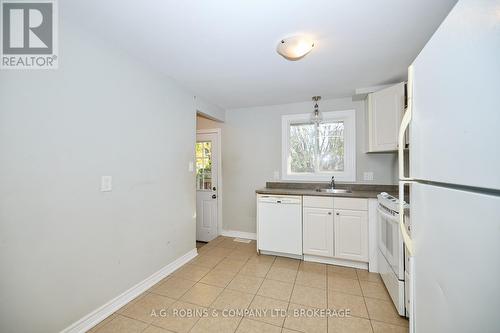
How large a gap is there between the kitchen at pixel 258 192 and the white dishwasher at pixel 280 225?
0.8 inches

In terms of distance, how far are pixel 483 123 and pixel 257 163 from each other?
315 cm

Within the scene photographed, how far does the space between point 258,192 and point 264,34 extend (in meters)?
1.97

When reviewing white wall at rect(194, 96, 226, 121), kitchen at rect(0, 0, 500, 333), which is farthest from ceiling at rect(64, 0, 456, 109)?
white wall at rect(194, 96, 226, 121)

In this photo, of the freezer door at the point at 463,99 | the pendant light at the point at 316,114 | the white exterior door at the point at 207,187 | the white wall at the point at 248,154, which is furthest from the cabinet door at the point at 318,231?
the freezer door at the point at 463,99

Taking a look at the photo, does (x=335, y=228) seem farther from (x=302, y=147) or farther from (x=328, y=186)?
(x=302, y=147)

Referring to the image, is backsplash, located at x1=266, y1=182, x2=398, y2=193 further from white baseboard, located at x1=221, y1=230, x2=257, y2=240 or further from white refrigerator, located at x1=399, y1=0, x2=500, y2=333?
white refrigerator, located at x1=399, y1=0, x2=500, y2=333

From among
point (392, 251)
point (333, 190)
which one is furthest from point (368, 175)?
point (392, 251)

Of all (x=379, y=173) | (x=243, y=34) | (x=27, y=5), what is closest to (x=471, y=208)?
(x=243, y=34)

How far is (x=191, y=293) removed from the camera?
2.01 m

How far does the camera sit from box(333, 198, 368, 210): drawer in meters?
2.47

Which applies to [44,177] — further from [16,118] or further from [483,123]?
[483,123]

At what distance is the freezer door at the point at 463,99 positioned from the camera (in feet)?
1.57

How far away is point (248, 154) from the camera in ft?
12.1

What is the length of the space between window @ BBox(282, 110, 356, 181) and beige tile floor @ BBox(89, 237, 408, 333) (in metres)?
1.37
